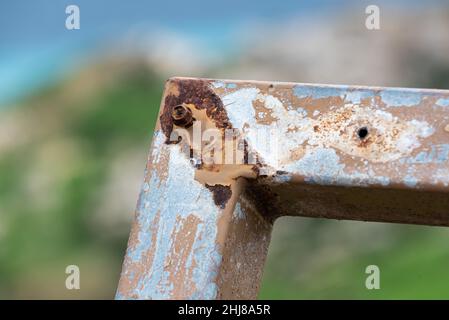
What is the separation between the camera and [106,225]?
6211 millimetres

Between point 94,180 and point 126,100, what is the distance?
3.16ft

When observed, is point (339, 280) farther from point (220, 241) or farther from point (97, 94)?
point (220, 241)

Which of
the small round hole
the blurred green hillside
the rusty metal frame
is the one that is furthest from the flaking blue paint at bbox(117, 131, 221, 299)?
the blurred green hillside

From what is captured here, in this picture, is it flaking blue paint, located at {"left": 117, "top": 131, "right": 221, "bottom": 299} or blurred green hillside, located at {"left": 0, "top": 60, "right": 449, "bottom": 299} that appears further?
blurred green hillside, located at {"left": 0, "top": 60, "right": 449, "bottom": 299}

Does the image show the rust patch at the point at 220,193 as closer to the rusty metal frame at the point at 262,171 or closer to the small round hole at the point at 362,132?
the rusty metal frame at the point at 262,171

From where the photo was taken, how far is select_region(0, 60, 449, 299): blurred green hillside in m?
5.68

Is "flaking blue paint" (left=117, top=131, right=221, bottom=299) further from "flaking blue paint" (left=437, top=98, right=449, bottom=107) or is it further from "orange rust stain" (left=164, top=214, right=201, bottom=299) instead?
"flaking blue paint" (left=437, top=98, right=449, bottom=107)

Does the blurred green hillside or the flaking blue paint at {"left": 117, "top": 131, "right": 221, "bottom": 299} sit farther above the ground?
A: the blurred green hillside

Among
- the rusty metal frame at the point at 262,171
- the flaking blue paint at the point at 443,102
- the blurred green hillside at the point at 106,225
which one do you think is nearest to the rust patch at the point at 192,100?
→ the rusty metal frame at the point at 262,171

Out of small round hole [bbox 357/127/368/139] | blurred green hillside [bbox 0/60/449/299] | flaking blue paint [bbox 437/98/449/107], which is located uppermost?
blurred green hillside [bbox 0/60/449/299]

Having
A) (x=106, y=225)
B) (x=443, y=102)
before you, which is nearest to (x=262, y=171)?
(x=443, y=102)

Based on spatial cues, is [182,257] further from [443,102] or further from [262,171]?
[443,102]

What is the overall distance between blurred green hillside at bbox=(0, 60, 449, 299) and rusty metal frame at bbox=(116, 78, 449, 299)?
13.0 ft

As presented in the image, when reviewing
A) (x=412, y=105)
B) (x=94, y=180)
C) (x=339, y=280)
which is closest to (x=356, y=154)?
(x=412, y=105)
